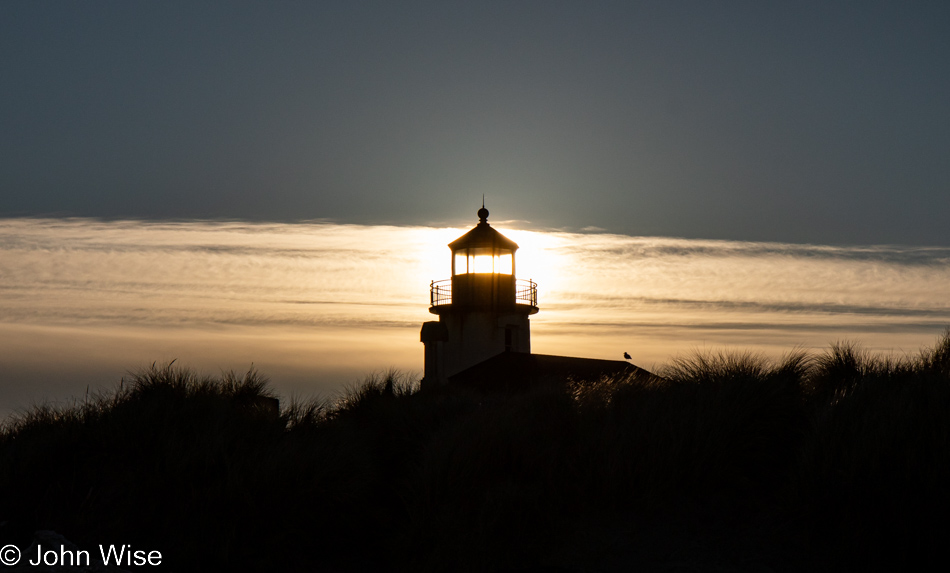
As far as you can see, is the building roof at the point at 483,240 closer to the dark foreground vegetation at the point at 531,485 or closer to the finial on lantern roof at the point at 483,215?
the finial on lantern roof at the point at 483,215

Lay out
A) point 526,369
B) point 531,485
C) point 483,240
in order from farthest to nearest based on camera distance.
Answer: point 483,240 → point 526,369 → point 531,485

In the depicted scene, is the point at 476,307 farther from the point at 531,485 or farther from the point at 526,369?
the point at 531,485

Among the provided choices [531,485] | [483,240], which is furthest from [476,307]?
[531,485]

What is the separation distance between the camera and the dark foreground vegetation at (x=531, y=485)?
24.3ft

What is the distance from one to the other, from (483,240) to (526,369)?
453 centimetres

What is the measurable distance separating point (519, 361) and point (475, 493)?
16.9m

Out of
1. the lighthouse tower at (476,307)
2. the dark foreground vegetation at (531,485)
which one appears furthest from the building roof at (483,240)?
the dark foreground vegetation at (531,485)

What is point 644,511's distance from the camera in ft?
26.1

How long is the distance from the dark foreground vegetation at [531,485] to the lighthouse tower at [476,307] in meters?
16.2

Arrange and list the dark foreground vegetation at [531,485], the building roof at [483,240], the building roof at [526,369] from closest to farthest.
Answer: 1. the dark foreground vegetation at [531,485]
2. the building roof at [526,369]
3. the building roof at [483,240]

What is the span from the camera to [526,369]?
24.3 metres

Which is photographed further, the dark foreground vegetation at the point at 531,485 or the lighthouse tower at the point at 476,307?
the lighthouse tower at the point at 476,307

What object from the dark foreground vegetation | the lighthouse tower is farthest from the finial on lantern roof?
the dark foreground vegetation

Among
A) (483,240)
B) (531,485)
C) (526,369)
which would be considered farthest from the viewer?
(483,240)
